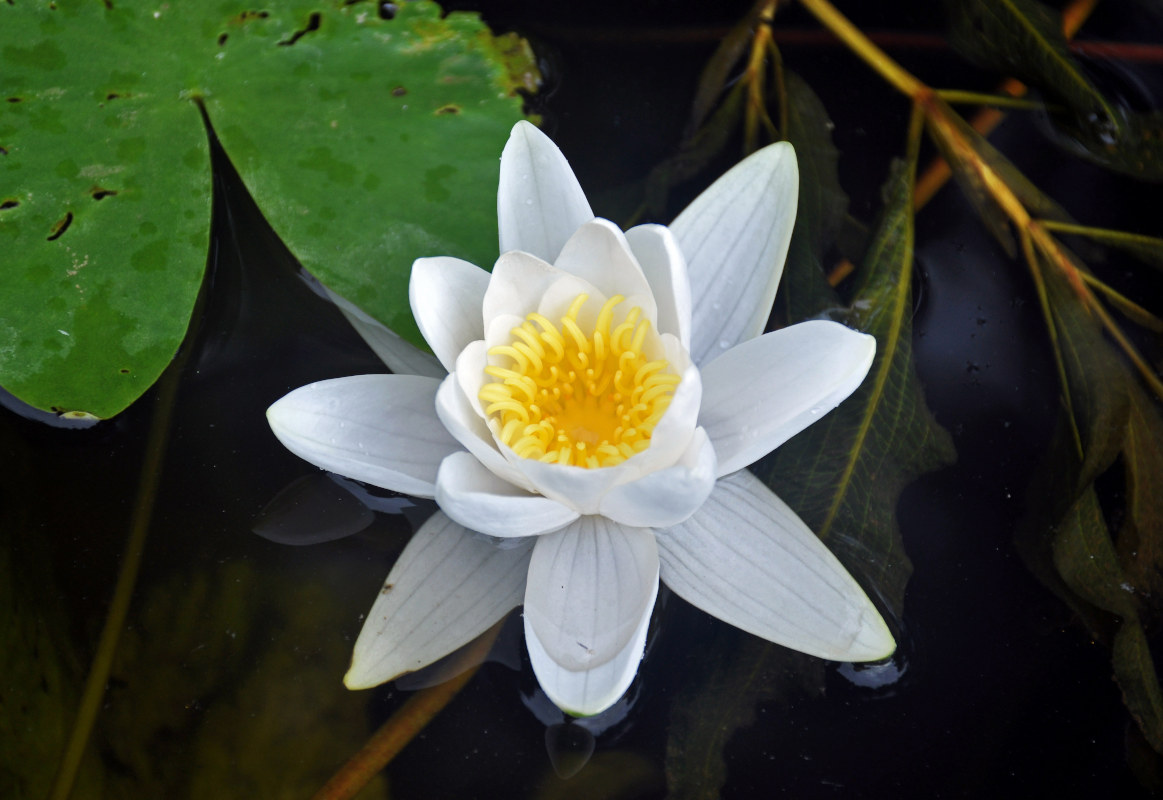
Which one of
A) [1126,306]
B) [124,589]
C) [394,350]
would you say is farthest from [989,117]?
[124,589]

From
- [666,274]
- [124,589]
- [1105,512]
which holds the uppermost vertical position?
[666,274]

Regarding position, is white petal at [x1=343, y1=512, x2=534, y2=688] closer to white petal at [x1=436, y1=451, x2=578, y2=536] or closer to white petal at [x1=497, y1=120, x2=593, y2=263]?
white petal at [x1=436, y1=451, x2=578, y2=536]

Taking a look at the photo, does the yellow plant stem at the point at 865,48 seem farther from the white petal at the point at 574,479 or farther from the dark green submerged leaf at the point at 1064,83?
the white petal at the point at 574,479

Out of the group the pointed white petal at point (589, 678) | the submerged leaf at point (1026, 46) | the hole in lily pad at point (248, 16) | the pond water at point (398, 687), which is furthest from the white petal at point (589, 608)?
the submerged leaf at point (1026, 46)

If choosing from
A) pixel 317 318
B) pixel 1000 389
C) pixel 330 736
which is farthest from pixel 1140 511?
pixel 317 318

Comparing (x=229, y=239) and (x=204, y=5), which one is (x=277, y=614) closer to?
(x=229, y=239)

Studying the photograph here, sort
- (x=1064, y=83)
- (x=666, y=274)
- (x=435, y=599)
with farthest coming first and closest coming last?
(x=1064, y=83) → (x=435, y=599) → (x=666, y=274)

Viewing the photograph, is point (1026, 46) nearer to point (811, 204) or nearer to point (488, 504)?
point (811, 204)

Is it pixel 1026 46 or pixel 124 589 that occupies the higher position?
pixel 1026 46
